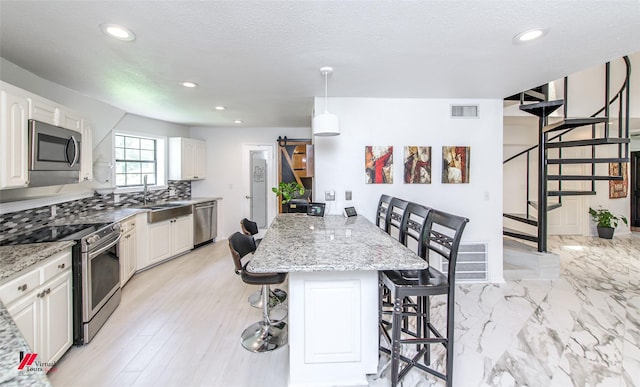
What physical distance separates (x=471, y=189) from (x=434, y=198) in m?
0.48

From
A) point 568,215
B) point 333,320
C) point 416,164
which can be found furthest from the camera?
point 568,215

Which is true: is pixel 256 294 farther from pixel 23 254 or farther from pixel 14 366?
pixel 14 366

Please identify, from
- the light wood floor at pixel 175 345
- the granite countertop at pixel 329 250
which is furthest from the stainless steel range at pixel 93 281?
the granite countertop at pixel 329 250

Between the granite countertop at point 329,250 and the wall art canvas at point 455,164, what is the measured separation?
151cm

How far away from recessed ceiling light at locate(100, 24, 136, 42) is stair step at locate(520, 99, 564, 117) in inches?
163

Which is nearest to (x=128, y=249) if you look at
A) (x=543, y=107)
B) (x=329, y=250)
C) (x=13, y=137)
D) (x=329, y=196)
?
(x=13, y=137)

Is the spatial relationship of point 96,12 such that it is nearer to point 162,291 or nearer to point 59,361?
point 59,361

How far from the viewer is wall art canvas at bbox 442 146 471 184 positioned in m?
3.66

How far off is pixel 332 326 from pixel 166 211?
141 inches

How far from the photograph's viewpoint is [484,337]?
2.50m

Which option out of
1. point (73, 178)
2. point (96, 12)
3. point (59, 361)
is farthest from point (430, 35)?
point (59, 361)

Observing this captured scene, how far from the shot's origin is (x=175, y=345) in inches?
95.0

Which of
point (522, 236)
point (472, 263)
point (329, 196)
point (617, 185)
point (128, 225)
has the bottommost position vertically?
point (472, 263)

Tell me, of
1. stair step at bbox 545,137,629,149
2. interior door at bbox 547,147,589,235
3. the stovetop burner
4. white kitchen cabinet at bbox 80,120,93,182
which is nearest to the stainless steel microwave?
white kitchen cabinet at bbox 80,120,93,182
